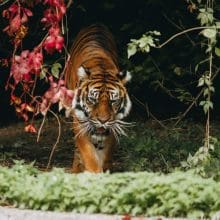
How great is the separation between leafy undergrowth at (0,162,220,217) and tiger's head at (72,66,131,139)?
177 cm

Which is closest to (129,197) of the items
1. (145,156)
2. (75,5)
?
(145,156)

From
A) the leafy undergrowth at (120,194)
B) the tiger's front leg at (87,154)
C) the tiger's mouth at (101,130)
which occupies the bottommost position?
the leafy undergrowth at (120,194)

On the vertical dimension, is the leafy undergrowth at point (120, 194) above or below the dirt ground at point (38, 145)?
below

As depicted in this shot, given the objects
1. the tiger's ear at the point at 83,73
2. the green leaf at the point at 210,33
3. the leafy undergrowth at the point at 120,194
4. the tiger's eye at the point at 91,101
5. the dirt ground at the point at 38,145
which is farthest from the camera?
the dirt ground at the point at 38,145

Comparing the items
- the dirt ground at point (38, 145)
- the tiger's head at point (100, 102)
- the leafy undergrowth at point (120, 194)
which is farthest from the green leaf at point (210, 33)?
the dirt ground at point (38, 145)

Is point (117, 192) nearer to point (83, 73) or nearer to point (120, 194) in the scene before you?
point (120, 194)

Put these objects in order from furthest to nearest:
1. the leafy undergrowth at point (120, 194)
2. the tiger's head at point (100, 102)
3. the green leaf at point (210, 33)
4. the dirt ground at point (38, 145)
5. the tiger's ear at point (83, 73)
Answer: the dirt ground at point (38, 145) → the tiger's ear at point (83, 73) → the tiger's head at point (100, 102) → the green leaf at point (210, 33) → the leafy undergrowth at point (120, 194)

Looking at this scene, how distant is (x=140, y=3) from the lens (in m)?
11.4

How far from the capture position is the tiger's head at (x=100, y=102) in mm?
8102

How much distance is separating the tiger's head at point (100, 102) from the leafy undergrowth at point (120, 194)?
1.77 metres

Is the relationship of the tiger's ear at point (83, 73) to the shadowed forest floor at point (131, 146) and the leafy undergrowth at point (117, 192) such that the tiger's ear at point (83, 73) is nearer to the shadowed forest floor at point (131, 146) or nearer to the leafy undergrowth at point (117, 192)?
the shadowed forest floor at point (131, 146)

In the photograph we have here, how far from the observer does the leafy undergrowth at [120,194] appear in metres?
5.80

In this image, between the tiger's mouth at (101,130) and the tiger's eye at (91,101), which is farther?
the tiger's eye at (91,101)

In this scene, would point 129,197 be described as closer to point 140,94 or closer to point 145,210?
point 145,210
